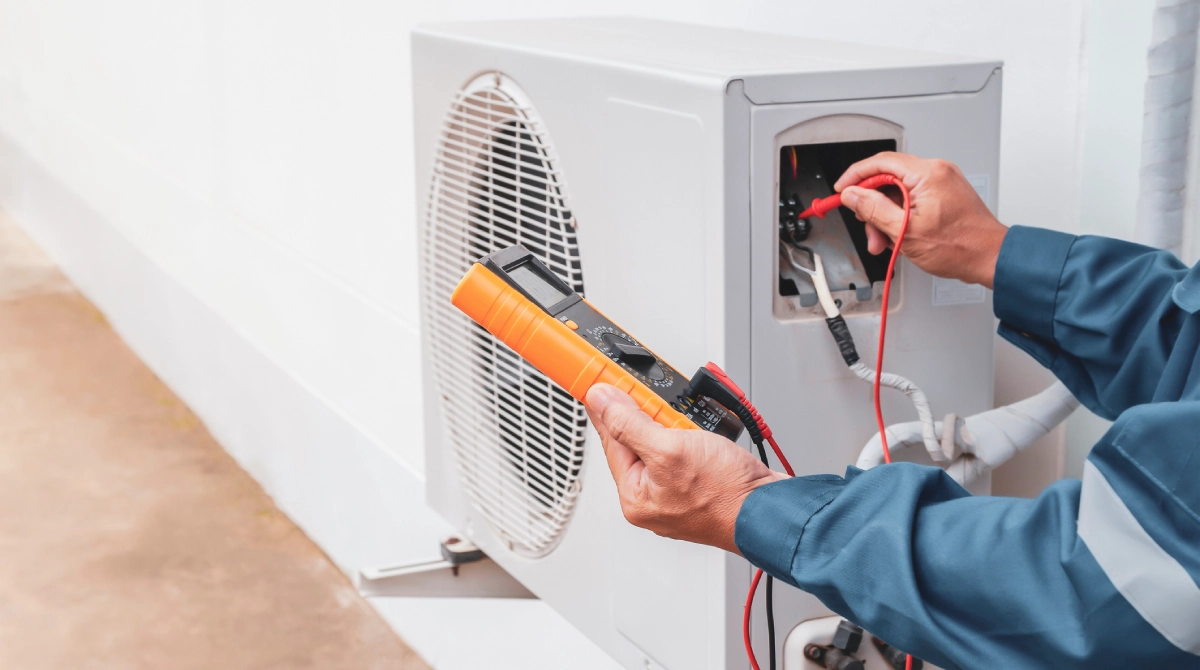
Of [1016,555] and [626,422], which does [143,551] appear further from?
[1016,555]

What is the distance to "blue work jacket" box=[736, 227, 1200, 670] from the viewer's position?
0.61 metres

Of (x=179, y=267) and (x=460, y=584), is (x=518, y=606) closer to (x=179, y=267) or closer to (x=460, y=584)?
(x=460, y=584)

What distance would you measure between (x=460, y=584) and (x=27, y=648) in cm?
150

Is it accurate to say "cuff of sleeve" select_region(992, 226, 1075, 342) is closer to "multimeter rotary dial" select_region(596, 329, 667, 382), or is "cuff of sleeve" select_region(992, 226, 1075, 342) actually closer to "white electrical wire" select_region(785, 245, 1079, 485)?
"white electrical wire" select_region(785, 245, 1079, 485)

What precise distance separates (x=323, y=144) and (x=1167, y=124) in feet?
6.05

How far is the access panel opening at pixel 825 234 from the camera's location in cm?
97

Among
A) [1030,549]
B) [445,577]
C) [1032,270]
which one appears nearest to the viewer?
[1030,549]

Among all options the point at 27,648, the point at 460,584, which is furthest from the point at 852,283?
the point at 27,648

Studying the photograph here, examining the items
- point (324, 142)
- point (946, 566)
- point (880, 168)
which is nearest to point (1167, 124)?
point (880, 168)

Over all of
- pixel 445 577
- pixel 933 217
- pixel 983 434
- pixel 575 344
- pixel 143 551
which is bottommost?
pixel 143 551

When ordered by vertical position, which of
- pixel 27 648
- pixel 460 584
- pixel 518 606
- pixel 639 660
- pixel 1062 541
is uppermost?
pixel 1062 541

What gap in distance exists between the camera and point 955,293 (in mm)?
1006

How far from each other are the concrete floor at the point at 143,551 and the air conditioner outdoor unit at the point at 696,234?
4.63 feet

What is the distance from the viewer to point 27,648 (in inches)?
100
